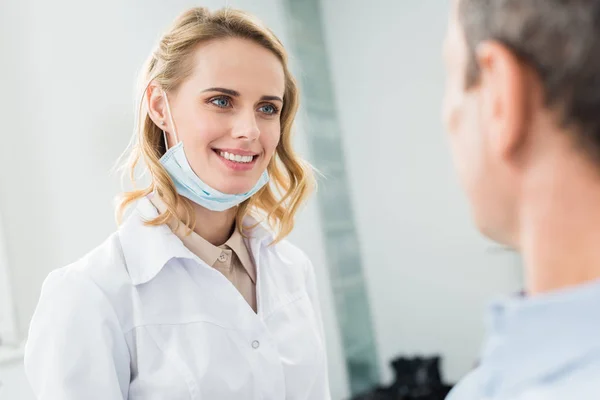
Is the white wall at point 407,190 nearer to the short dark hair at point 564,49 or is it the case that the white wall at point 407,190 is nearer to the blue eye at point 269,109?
the blue eye at point 269,109

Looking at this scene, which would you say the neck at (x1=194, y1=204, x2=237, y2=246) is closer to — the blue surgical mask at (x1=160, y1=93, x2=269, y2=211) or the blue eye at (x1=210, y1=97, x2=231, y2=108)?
the blue surgical mask at (x1=160, y1=93, x2=269, y2=211)

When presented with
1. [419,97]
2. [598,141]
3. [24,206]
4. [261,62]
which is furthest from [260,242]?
[419,97]

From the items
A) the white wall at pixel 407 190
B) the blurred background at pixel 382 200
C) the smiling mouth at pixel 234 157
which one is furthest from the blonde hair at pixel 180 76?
the white wall at pixel 407 190

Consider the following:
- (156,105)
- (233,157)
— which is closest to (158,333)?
(233,157)

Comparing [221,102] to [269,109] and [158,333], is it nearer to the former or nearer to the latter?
[269,109]

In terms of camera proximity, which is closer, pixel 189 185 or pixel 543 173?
pixel 543 173

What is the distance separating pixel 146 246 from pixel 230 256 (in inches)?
8.0

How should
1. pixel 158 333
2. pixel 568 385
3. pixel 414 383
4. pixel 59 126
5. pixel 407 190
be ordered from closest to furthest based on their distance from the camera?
pixel 568 385, pixel 158 333, pixel 59 126, pixel 414 383, pixel 407 190

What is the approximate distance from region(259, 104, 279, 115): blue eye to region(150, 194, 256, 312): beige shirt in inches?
10.7

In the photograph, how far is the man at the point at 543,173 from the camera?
442 mm

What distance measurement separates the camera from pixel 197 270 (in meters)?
1.18

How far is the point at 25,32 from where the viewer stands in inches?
70.2

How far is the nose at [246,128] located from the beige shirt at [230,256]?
0.71 feet

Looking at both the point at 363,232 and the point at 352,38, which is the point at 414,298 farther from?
the point at 352,38
